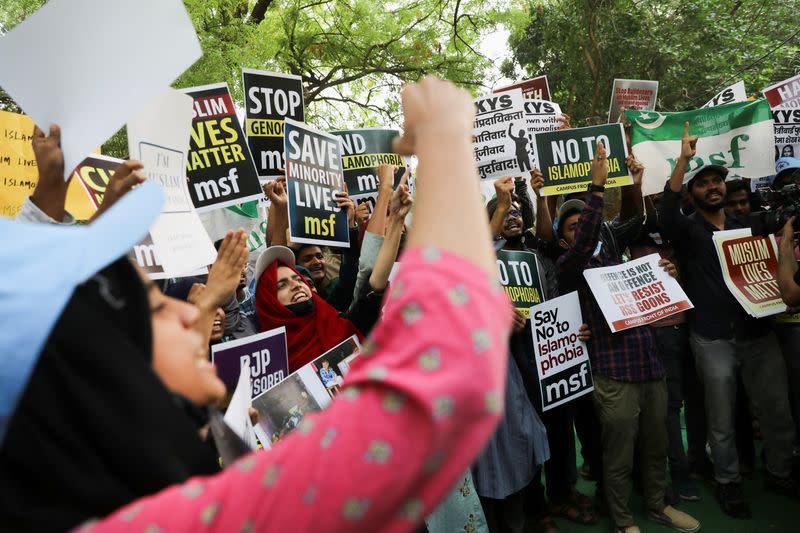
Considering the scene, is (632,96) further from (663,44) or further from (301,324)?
(663,44)

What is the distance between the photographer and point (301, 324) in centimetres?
334

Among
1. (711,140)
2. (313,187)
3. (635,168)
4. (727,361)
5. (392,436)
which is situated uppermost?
(313,187)

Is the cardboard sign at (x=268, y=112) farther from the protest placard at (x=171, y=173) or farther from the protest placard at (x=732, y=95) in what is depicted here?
the protest placard at (x=732, y=95)

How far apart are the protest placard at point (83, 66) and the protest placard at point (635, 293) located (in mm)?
3061

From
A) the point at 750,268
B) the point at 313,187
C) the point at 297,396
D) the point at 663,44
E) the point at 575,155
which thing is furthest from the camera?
the point at 663,44

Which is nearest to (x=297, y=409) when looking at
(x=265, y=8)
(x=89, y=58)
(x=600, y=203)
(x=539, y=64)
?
(x=89, y=58)

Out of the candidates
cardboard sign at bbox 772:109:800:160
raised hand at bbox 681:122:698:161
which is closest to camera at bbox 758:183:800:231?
raised hand at bbox 681:122:698:161

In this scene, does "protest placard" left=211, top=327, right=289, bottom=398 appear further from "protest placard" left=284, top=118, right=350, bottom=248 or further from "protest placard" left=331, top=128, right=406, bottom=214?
"protest placard" left=331, top=128, right=406, bottom=214

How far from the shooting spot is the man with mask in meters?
4.01

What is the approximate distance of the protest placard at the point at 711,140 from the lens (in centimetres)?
501

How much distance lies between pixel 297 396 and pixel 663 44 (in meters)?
12.6

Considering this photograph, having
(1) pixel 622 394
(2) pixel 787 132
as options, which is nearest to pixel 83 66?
(1) pixel 622 394

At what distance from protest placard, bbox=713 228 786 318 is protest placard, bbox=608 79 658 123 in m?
2.08

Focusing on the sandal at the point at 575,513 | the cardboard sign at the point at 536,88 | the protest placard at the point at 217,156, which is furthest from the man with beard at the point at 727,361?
the protest placard at the point at 217,156
